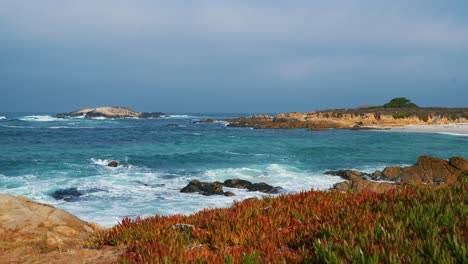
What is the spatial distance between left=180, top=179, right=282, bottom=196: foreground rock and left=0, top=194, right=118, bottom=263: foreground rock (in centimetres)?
1205

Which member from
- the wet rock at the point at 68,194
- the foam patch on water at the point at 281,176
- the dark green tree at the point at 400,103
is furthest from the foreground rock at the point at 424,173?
the dark green tree at the point at 400,103

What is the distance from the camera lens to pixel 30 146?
40906 millimetres

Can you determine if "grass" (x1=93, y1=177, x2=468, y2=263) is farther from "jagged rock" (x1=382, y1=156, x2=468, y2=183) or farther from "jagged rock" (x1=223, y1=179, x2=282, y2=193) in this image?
"jagged rock" (x1=382, y1=156, x2=468, y2=183)

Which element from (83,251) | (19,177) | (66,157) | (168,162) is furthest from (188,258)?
(66,157)

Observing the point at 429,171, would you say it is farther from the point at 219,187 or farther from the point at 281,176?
the point at 219,187

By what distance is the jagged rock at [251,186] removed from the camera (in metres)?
20.4

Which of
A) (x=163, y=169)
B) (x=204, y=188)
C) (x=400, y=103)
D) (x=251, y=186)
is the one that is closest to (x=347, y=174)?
(x=251, y=186)

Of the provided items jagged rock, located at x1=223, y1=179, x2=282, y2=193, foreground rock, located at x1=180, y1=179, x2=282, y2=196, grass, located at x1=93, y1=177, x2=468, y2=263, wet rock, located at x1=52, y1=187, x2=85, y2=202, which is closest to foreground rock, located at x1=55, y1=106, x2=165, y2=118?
wet rock, located at x1=52, y1=187, x2=85, y2=202

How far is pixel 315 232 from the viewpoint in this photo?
5.21 m

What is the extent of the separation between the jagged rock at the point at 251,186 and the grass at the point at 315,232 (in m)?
12.8

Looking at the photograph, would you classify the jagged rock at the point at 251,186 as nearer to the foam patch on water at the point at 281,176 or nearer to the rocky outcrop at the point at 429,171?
the foam patch on water at the point at 281,176

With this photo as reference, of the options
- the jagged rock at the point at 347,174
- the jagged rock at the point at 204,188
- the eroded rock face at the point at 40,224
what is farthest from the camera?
the jagged rock at the point at 347,174

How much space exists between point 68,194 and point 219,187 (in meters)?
7.66

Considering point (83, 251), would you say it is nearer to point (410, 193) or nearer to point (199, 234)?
point (199, 234)
